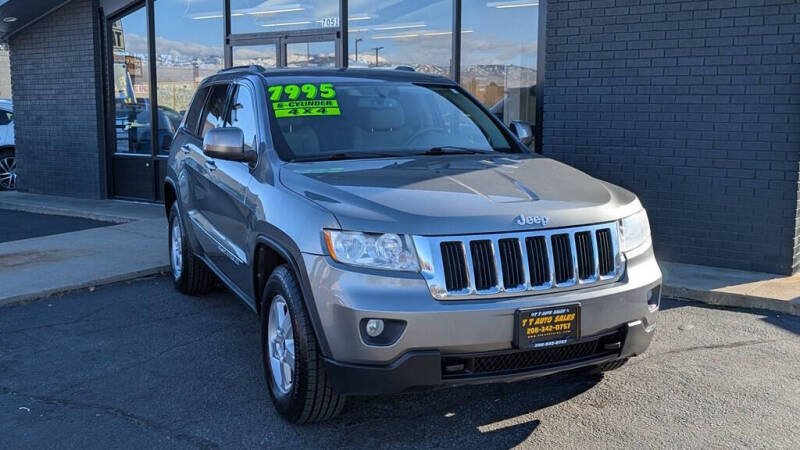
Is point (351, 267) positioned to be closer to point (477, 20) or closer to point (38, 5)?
point (477, 20)

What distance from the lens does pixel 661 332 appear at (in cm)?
558

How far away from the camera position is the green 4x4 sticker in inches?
190

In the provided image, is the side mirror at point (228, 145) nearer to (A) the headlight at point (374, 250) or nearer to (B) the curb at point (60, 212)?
(A) the headlight at point (374, 250)

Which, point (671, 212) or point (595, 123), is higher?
point (595, 123)

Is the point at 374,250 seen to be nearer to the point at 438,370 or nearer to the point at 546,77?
the point at 438,370

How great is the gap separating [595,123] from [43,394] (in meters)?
5.67

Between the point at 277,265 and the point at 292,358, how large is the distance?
0.58m

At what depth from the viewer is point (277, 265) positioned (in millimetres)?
4258

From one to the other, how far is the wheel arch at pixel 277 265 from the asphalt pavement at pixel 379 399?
568mm

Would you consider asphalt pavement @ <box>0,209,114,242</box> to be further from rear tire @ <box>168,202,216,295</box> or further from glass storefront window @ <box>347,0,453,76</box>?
glass storefront window @ <box>347,0,453,76</box>

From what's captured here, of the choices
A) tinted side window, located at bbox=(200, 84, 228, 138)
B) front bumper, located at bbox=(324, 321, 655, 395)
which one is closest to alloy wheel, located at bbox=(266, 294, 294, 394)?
front bumper, located at bbox=(324, 321, 655, 395)

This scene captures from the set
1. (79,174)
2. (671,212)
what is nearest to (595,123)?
(671,212)

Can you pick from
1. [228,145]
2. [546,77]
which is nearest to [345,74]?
[228,145]

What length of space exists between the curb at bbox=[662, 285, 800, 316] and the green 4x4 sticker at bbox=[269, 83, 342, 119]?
3.44 m
